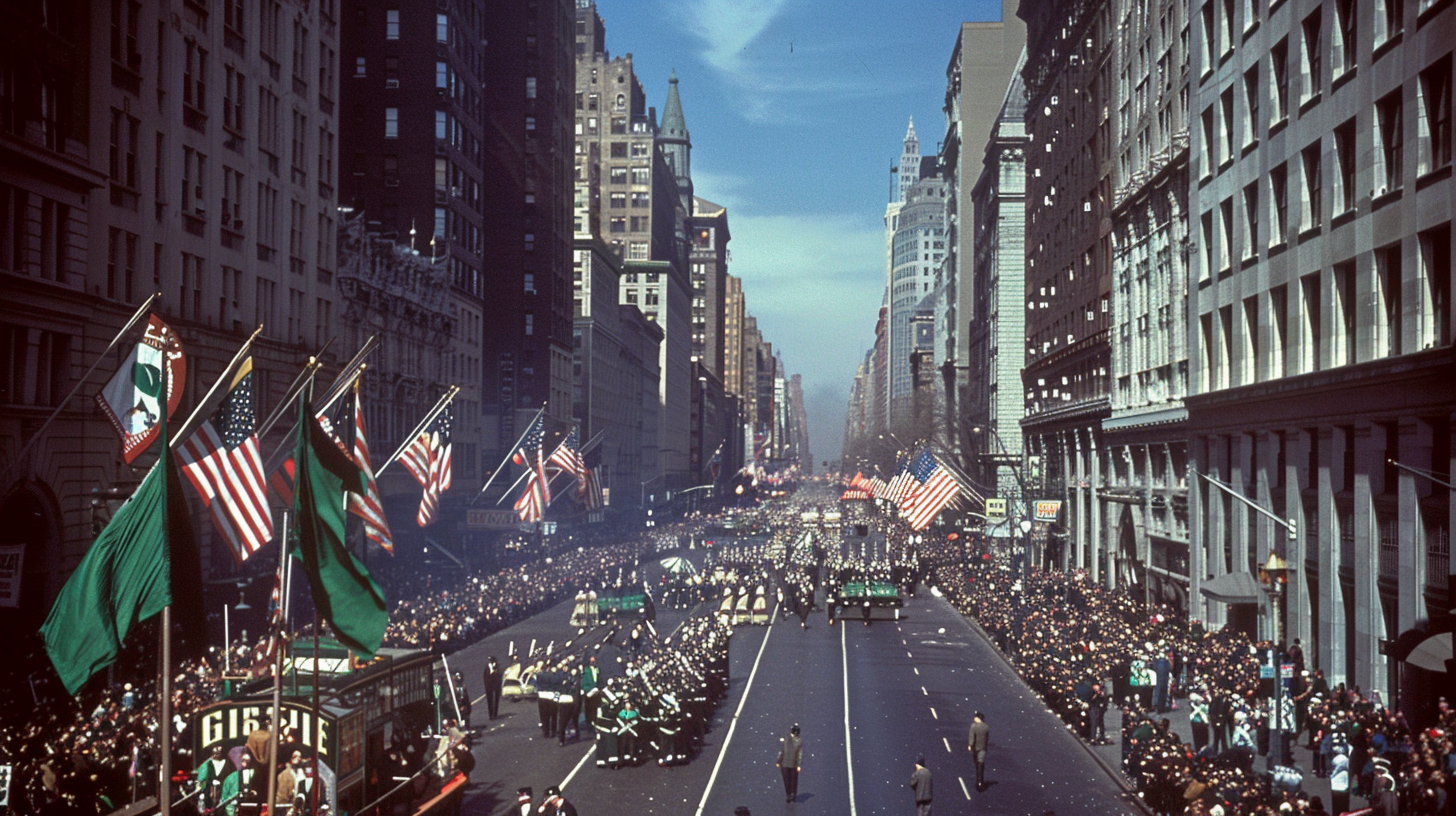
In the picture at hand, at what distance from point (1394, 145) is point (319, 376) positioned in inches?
1465

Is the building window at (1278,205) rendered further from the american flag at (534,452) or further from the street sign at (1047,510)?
the american flag at (534,452)

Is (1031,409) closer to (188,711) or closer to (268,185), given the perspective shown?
(268,185)

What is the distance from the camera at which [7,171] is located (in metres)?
34.9

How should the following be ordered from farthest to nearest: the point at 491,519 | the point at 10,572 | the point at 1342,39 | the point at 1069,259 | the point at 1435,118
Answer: the point at 1069,259, the point at 491,519, the point at 1342,39, the point at 10,572, the point at 1435,118

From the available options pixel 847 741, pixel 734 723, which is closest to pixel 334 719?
pixel 847 741

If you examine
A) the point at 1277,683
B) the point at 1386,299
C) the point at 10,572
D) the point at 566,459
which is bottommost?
the point at 1277,683

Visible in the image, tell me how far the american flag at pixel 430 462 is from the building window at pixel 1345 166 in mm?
25301

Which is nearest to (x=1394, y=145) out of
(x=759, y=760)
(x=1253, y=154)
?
(x=1253, y=154)

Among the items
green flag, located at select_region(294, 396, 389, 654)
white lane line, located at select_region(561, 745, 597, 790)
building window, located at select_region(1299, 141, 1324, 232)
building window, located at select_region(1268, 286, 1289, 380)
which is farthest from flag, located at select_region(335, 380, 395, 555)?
building window, located at select_region(1268, 286, 1289, 380)

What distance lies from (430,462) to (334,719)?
25.2 meters

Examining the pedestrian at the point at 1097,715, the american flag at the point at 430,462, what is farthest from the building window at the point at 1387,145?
the american flag at the point at 430,462

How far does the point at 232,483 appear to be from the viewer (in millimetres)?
29344

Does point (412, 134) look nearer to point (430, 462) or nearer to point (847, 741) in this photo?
point (430, 462)

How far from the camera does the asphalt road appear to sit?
1079 inches
